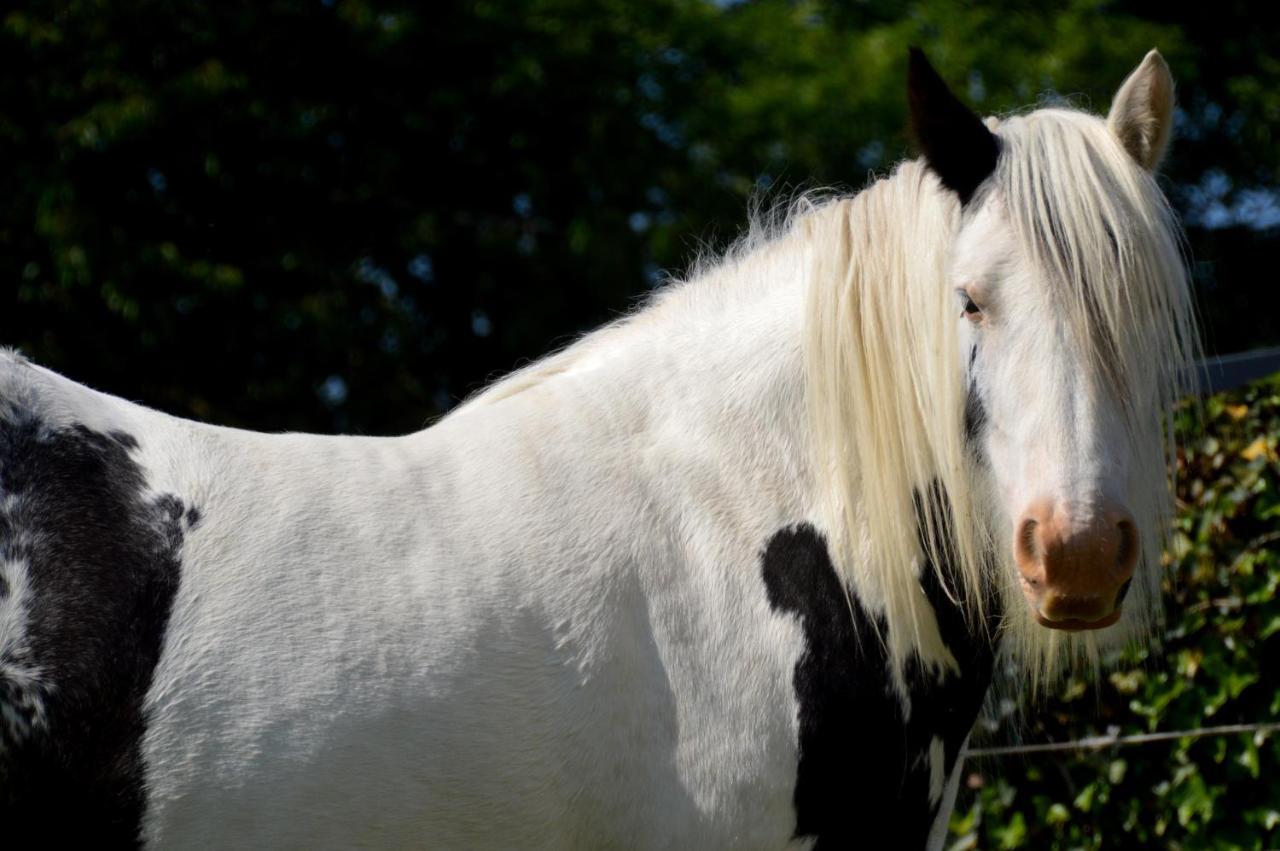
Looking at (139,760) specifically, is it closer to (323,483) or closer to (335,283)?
(323,483)

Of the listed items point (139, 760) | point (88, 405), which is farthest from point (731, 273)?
point (139, 760)

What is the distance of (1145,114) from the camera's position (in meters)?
2.38

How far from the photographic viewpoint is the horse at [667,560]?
2.02 m

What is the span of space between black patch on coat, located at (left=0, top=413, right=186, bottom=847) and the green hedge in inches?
107

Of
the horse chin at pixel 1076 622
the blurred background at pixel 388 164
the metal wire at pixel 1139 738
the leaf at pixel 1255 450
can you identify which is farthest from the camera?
the blurred background at pixel 388 164

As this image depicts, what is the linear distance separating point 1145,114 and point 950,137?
401 millimetres

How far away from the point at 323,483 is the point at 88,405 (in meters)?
0.43

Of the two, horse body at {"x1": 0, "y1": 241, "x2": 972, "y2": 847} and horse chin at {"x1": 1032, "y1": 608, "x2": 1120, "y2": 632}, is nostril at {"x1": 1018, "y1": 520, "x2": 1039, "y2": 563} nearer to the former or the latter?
horse chin at {"x1": 1032, "y1": 608, "x2": 1120, "y2": 632}

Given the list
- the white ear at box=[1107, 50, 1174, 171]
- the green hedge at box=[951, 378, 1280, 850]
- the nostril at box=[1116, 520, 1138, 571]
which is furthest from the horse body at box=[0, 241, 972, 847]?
the green hedge at box=[951, 378, 1280, 850]

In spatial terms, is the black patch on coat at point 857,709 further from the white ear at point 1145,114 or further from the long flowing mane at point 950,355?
the white ear at point 1145,114

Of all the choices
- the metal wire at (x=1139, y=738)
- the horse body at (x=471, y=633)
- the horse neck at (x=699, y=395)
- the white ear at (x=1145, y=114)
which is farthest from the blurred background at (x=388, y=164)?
the horse body at (x=471, y=633)

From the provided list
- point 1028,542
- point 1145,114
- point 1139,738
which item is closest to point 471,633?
point 1028,542

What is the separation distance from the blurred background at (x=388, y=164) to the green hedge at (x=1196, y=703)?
444 cm

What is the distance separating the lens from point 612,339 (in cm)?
265
